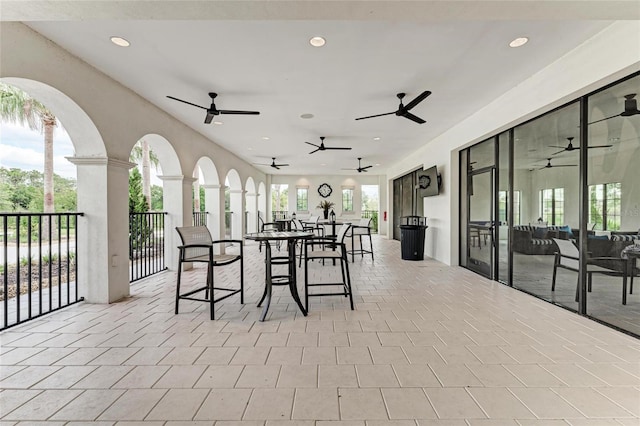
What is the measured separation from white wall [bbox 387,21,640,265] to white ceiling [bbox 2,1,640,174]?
0.13m

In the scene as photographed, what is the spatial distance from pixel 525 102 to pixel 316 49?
105 inches

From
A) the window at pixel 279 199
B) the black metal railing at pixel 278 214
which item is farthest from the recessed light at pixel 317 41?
the window at pixel 279 199

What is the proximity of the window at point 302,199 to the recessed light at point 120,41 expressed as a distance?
10.8 meters

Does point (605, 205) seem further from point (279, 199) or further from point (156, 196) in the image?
point (156, 196)

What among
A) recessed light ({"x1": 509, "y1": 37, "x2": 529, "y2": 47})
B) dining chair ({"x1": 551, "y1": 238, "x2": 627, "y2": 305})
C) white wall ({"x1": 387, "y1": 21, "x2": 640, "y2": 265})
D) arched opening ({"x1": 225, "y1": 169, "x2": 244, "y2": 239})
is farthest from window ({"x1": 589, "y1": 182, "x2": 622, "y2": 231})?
arched opening ({"x1": 225, "y1": 169, "x2": 244, "y2": 239})

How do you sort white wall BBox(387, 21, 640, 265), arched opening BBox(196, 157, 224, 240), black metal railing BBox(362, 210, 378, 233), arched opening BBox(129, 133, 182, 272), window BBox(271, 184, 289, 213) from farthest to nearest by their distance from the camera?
window BBox(271, 184, 289, 213) < black metal railing BBox(362, 210, 378, 233) < arched opening BBox(196, 157, 224, 240) < arched opening BBox(129, 133, 182, 272) < white wall BBox(387, 21, 640, 265)

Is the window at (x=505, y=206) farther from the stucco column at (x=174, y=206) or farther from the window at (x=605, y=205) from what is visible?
the stucco column at (x=174, y=206)

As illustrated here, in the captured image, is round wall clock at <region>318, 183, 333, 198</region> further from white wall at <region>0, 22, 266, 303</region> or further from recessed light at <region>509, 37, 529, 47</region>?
recessed light at <region>509, 37, 529, 47</region>

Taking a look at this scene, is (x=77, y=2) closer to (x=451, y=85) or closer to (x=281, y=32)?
(x=281, y=32)

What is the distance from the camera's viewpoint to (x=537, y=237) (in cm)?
383

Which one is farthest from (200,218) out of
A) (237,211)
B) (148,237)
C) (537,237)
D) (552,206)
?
(552,206)

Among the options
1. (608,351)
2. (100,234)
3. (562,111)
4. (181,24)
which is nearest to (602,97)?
(562,111)

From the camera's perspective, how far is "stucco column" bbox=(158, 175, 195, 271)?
17.6 ft

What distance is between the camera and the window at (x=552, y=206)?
134 inches
